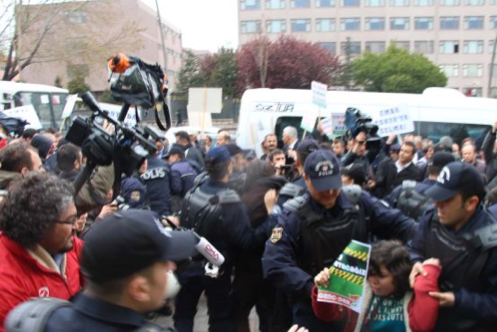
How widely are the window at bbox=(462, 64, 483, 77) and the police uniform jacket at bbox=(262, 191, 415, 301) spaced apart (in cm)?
6966

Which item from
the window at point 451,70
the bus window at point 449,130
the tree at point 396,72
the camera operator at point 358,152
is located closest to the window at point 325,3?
the window at point 451,70

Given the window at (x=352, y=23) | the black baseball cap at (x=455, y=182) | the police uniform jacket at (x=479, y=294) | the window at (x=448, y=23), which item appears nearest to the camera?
the police uniform jacket at (x=479, y=294)

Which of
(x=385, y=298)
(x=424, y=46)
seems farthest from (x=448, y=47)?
(x=385, y=298)

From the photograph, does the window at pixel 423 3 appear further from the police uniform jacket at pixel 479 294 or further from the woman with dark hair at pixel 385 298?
the police uniform jacket at pixel 479 294

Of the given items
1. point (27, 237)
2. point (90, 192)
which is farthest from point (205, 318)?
point (27, 237)

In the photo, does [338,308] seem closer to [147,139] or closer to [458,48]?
[147,139]

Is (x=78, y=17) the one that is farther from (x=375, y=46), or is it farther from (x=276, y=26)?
(x=375, y=46)

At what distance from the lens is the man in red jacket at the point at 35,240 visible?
7.95 feet

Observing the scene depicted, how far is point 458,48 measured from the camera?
68500 millimetres

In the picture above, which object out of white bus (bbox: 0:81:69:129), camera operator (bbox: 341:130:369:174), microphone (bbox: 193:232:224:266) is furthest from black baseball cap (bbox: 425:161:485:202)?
white bus (bbox: 0:81:69:129)

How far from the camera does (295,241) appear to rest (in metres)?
3.42

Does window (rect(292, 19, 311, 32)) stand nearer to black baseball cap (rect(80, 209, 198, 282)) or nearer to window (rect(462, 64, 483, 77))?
window (rect(462, 64, 483, 77))

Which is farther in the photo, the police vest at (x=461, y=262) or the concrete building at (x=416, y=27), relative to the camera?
the concrete building at (x=416, y=27)

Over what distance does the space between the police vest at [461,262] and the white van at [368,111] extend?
31.8 feet
